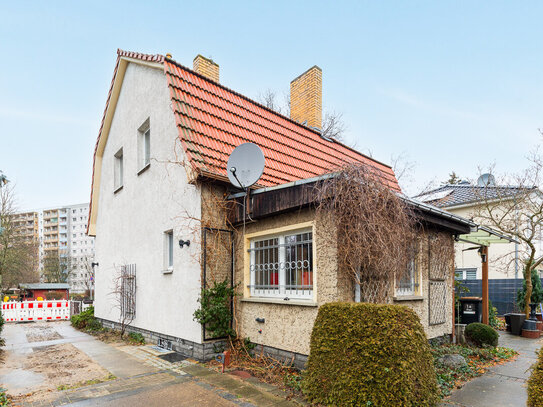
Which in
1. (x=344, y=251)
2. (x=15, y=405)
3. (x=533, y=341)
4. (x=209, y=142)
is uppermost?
(x=209, y=142)

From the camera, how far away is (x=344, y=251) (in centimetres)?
571

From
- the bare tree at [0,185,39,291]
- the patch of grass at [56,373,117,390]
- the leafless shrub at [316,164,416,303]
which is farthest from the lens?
the bare tree at [0,185,39,291]

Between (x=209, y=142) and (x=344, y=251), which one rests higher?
(x=209, y=142)

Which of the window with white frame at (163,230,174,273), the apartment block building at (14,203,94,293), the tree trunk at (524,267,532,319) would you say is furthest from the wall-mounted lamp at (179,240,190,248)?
the apartment block building at (14,203,94,293)

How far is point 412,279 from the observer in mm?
7852

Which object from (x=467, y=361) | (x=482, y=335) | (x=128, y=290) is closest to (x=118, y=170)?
(x=128, y=290)

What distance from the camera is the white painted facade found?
7.80 metres

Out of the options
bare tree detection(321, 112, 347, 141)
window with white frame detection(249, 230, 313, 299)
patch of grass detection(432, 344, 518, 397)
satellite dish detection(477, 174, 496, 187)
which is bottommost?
patch of grass detection(432, 344, 518, 397)

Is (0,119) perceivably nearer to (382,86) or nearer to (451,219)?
(382,86)

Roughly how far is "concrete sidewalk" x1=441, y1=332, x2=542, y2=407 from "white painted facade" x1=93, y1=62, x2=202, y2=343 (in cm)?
467

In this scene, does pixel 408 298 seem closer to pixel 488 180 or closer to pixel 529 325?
pixel 529 325

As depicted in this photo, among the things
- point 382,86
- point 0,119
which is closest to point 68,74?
point 0,119

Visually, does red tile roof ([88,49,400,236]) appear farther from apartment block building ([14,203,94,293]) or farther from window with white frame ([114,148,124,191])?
apartment block building ([14,203,94,293])

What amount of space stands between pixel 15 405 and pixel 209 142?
5.63 m
